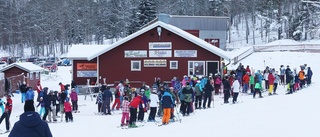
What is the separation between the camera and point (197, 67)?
29.4m

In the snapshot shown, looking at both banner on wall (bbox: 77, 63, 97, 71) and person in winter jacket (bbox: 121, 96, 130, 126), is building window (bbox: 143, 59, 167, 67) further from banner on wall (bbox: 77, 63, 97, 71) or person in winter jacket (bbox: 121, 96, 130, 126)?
person in winter jacket (bbox: 121, 96, 130, 126)

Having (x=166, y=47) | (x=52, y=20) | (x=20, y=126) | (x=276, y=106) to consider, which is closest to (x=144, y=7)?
(x=52, y=20)

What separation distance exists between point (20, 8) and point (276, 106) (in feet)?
255

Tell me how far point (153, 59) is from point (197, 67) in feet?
10.5

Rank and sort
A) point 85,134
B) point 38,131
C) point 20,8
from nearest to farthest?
point 38,131 → point 85,134 → point 20,8

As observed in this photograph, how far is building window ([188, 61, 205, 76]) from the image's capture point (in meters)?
29.3

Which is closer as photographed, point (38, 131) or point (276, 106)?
point (38, 131)

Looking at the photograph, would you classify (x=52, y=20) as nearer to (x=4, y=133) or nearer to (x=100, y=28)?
(x=100, y=28)

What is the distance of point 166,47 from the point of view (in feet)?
96.8

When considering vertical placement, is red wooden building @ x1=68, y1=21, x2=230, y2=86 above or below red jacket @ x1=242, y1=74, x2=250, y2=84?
above

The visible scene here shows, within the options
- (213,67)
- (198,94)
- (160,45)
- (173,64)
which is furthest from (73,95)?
(213,67)

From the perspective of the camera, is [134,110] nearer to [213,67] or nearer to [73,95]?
[73,95]

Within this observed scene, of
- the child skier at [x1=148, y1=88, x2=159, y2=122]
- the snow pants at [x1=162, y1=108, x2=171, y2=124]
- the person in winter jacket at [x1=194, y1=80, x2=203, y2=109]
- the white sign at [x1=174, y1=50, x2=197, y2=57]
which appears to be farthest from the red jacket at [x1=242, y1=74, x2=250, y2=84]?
the snow pants at [x1=162, y1=108, x2=171, y2=124]

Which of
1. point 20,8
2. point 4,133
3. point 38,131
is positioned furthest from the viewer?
point 20,8
